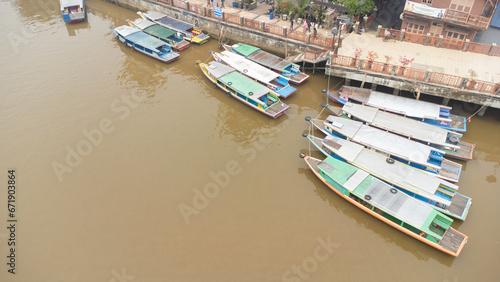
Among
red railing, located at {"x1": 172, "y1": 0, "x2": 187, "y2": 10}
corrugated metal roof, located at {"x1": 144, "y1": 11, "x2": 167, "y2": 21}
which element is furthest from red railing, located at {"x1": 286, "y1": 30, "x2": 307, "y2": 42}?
corrugated metal roof, located at {"x1": 144, "y1": 11, "x2": 167, "y2": 21}

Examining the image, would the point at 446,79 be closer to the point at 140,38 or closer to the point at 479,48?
the point at 479,48

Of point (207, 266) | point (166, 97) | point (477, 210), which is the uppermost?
point (166, 97)

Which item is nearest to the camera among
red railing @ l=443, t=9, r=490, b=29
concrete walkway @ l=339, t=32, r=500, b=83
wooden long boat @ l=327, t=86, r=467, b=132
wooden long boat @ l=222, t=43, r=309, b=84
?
wooden long boat @ l=327, t=86, r=467, b=132

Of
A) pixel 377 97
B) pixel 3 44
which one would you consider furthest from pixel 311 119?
pixel 3 44

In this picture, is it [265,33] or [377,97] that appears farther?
[265,33]

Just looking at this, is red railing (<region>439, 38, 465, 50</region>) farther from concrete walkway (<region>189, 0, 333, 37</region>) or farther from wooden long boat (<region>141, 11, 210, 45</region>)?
wooden long boat (<region>141, 11, 210, 45</region>)

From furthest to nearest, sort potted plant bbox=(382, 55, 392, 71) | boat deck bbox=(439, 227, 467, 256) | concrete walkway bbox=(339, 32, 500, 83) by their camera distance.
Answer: potted plant bbox=(382, 55, 392, 71) → concrete walkway bbox=(339, 32, 500, 83) → boat deck bbox=(439, 227, 467, 256)

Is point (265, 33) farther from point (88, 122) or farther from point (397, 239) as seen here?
point (397, 239)

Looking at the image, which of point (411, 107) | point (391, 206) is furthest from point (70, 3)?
point (391, 206)
